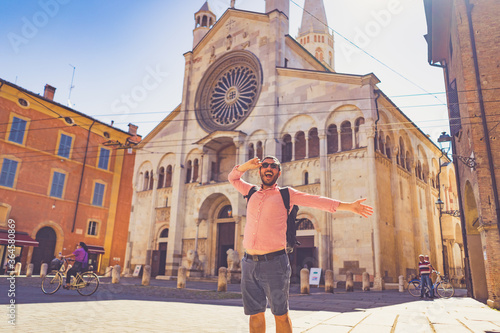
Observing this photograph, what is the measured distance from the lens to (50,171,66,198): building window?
25.9m

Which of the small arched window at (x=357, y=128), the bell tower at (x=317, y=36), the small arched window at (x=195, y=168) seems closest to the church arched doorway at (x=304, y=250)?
the small arched window at (x=357, y=128)

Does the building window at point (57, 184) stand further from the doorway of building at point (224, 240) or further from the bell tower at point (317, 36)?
the bell tower at point (317, 36)

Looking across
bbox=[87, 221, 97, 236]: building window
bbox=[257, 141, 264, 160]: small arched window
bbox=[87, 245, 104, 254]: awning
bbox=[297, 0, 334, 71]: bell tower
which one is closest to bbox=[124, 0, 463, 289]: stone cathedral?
bbox=[257, 141, 264, 160]: small arched window

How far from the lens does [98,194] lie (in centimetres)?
2909

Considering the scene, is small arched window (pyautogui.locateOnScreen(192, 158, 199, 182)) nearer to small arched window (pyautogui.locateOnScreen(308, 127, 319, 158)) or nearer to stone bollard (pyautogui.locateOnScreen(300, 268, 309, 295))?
small arched window (pyautogui.locateOnScreen(308, 127, 319, 158))

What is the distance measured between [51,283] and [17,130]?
63.9ft

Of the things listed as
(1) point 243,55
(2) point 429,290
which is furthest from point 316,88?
(2) point 429,290

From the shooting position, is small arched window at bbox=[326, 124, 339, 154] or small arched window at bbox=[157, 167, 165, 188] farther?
small arched window at bbox=[157, 167, 165, 188]

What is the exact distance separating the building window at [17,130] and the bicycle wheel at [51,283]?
18942mm

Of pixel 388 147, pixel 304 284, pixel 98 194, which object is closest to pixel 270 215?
pixel 304 284

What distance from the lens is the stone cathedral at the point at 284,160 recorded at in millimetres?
17828

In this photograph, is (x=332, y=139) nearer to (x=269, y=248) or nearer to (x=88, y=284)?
(x=88, y=284)

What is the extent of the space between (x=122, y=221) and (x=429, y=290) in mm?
25556

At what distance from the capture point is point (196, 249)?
75.6 ft
